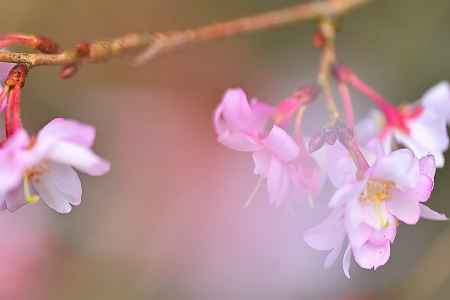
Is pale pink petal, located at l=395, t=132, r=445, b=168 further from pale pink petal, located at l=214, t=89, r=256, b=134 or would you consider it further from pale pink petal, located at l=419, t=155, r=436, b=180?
pale pink petal, located at l=214, t=89, r=256, b=134

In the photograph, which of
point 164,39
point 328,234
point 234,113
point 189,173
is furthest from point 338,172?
point 189,173

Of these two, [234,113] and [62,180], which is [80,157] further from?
[234,113]

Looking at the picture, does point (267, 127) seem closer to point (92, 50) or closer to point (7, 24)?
point (92, 50)

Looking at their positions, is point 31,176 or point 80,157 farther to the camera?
point 31,176

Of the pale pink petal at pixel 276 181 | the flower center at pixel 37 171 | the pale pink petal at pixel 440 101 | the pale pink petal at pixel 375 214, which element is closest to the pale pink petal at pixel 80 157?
the flower center at pixel 37 171

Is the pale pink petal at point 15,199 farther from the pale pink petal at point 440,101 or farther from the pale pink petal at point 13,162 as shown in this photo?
the pale pink petal at point 440,101

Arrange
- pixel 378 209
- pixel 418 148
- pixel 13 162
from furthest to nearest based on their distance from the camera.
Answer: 1. pixel 418 148
2. pixel 378 209
3. pixel 13 162

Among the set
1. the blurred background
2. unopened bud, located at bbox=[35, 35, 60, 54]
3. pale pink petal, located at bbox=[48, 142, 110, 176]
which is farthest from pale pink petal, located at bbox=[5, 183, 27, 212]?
the blurred background

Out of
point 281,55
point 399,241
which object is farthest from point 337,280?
point 281,55
